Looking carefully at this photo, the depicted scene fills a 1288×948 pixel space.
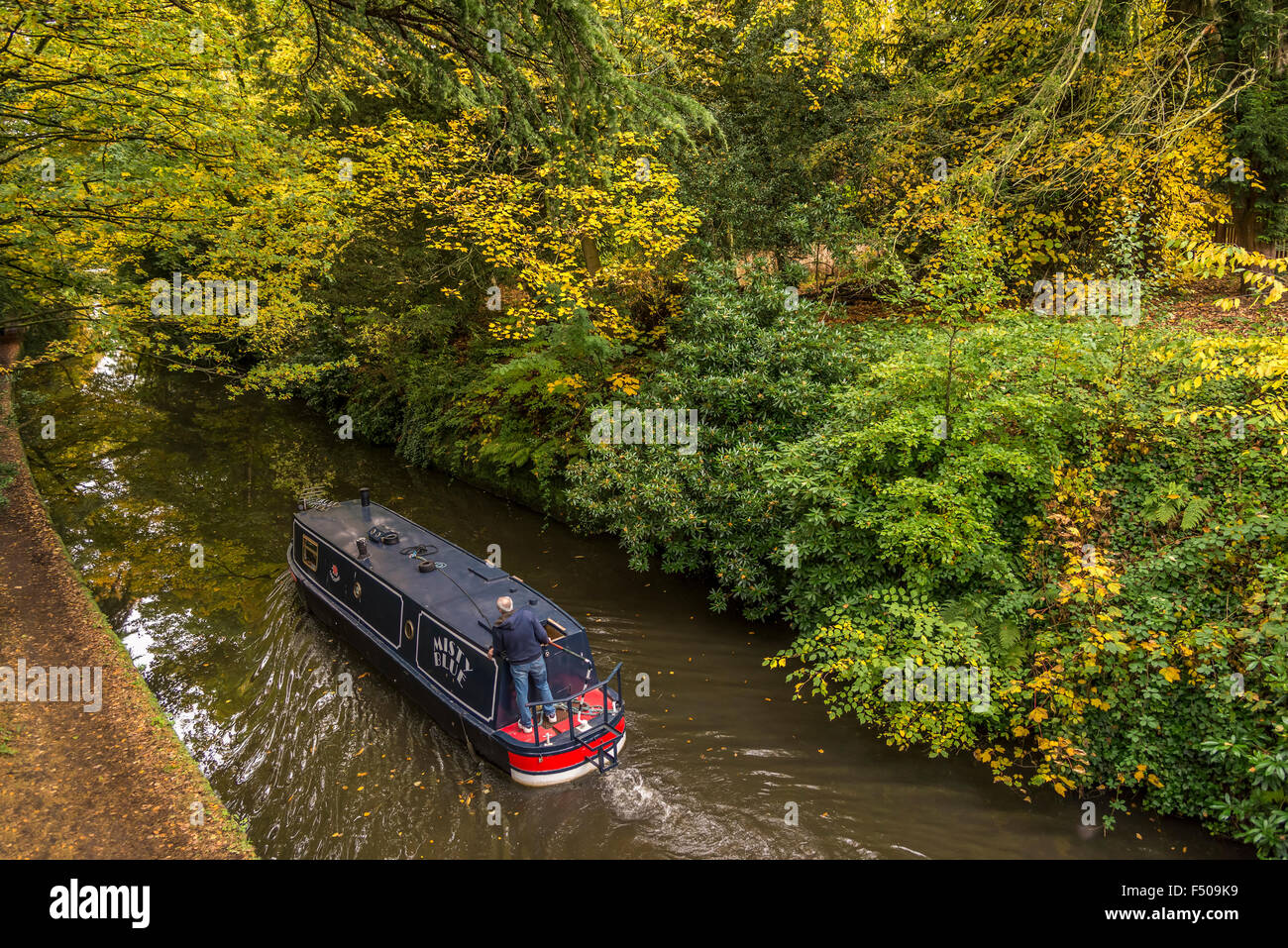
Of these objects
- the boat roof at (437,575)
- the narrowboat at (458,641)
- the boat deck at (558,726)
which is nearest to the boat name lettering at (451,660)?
the narrowboat at (458,641)

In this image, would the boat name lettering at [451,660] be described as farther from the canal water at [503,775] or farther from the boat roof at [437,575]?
the canal water at [503,775]

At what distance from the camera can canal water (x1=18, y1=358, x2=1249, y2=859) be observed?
6.95m

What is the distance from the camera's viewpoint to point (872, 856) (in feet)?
21.8

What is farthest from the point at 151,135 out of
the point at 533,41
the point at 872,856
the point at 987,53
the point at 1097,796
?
the point at 987,53

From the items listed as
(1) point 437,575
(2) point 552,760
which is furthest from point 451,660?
(2) point 552,760

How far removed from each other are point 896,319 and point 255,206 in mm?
11490

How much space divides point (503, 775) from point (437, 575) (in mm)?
2757

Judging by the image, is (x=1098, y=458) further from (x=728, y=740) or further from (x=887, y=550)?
(x=728, y=740)

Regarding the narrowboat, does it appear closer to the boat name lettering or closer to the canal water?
the boat name lettering

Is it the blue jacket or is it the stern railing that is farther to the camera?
the stern railing

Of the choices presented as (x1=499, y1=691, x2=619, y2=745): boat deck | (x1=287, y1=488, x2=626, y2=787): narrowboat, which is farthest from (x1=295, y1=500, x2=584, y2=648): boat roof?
(x1=499, y1=691, x2=619, y2=745): boat deck

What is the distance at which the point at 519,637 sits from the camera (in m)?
7.11

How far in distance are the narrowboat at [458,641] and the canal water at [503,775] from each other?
49 cm

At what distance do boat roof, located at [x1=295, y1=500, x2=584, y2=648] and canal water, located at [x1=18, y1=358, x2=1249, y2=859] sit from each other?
1.73 metres
